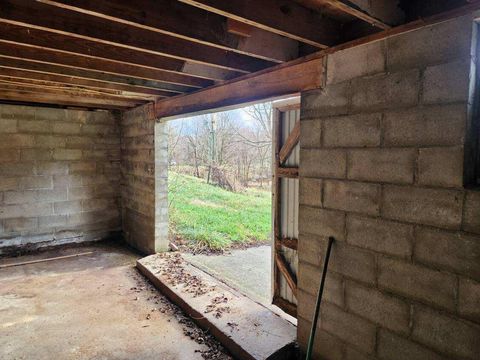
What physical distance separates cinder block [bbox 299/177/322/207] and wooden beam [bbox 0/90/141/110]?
11.0 feet

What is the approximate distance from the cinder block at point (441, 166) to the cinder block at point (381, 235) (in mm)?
285

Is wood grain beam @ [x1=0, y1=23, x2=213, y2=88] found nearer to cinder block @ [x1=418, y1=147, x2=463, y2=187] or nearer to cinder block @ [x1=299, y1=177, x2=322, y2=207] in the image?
cinder block @ [x1=299, y1=177, x2=322, y2=207]

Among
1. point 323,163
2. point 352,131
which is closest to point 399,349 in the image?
point 323,163

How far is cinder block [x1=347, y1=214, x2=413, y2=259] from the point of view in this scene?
179 centimetres

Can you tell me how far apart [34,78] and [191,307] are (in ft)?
9.10

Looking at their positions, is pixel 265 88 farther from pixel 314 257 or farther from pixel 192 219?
pixel 192 219

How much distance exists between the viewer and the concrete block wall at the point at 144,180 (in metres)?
4.69

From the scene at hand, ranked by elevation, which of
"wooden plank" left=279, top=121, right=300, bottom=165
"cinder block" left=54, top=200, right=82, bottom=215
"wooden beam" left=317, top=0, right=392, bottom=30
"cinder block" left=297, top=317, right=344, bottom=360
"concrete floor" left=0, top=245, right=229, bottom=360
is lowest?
"concrete floor" left=0, top=245, right=229, bottom=360

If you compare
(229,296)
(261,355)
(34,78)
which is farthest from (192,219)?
(261,355)

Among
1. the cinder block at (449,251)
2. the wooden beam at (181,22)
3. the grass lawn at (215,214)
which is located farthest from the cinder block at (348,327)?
the grass lawn at (215,214)

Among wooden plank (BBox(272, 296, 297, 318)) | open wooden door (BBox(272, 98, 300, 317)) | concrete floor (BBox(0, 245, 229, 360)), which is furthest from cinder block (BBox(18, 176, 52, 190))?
wooden plank (BBox(272, 296, 297, 318))

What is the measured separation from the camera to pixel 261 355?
2393 mm

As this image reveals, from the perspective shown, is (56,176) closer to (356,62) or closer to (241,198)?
(356,62)

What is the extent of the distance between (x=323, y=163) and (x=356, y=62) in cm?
68
